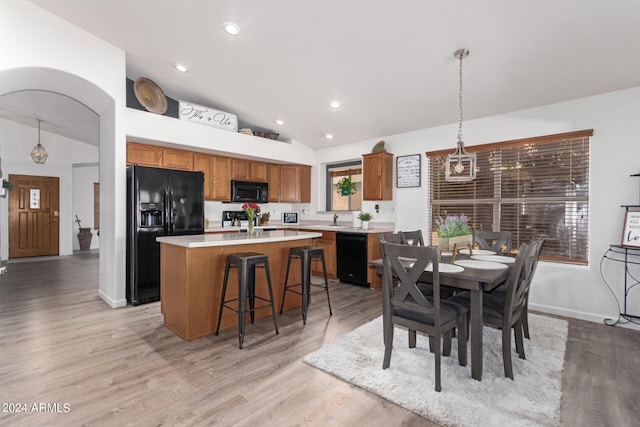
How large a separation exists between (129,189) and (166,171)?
0.48 metres

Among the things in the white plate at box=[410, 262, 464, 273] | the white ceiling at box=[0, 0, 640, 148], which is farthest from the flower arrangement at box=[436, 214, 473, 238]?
the white ceiling at box=[0, 0, 640, 148]

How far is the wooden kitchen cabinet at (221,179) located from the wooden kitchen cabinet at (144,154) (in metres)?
0.86

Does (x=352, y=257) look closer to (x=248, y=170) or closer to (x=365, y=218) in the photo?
(x=365, y=218)

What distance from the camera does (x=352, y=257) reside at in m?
4.92

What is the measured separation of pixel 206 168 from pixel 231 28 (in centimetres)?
245

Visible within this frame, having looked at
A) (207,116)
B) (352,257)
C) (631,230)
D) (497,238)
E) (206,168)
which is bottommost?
(352,257)

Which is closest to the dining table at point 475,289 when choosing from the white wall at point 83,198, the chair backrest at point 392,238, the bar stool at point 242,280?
the chair backrest at point 392,238

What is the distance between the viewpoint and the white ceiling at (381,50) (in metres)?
2.49

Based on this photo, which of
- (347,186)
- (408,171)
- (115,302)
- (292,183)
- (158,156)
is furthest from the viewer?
(292,183)

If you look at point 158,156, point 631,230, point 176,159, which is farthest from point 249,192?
point 631,230

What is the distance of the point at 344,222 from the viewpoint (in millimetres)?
5980

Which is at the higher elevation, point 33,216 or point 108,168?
point 108,168

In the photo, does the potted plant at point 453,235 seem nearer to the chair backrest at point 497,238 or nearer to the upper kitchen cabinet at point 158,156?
the chair backrest at point 497,238

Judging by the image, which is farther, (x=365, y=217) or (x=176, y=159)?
(x=365, y=217)
